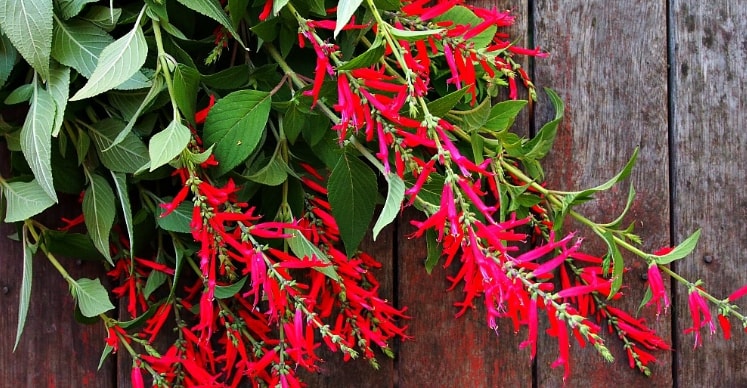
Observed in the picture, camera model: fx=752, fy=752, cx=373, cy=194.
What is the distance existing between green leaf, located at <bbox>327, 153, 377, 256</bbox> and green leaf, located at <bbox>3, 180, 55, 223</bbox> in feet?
0.87

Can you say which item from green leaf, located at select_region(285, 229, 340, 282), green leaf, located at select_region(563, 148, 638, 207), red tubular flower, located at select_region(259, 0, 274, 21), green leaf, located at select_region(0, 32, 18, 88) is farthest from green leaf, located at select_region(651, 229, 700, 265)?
green leaf, located at select_region(0, 32, 18, 88)

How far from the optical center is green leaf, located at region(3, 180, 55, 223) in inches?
27.1

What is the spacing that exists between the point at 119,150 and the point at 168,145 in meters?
0.16

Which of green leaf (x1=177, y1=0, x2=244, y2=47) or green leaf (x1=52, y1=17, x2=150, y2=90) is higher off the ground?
green leaf (x1=177, y1=0, x2=244, y2=47)

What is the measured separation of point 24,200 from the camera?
2.29 feet

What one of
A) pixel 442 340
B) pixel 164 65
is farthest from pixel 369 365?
pixel 164 65

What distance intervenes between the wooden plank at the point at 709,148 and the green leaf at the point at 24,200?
67 cm

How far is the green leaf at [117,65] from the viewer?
0.58 meters

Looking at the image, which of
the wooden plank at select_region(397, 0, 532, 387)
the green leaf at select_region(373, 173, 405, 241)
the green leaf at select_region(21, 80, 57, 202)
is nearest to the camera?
the green leaf at select_region(373, 173, 405, 241)

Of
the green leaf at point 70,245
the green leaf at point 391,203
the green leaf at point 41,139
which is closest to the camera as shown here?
the green leaf at point 391,203

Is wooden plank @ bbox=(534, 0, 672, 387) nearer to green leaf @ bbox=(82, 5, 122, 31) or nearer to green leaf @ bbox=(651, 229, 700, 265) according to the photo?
green leaf @ bbox=(651, 229, 700, 265)

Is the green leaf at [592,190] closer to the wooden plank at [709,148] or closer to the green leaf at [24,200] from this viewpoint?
the wooden plank at [709,148]

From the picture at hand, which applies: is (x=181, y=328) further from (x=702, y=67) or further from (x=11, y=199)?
(x=702, y=67)

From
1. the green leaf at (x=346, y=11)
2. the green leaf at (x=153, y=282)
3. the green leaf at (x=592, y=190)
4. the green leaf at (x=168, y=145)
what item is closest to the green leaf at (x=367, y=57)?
the green leaf at (x=346, y=11)
